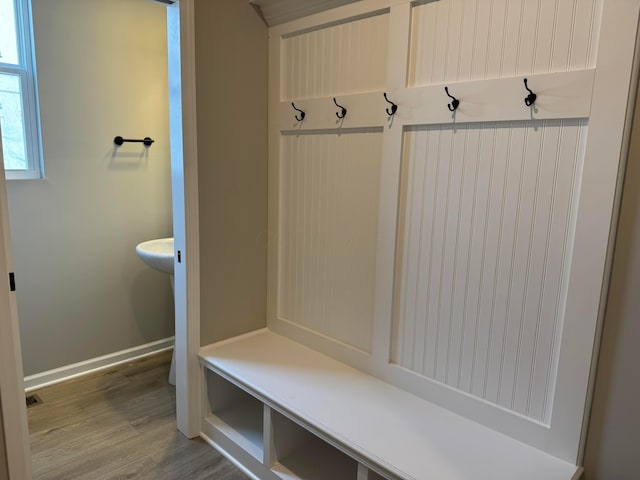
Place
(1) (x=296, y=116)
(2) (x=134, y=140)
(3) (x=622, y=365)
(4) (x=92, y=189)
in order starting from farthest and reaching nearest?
(2) (x=134, y=140)
(4) (x=92, y=189)
(1) (x=296, y=116)
(3) (x=622, y=365)

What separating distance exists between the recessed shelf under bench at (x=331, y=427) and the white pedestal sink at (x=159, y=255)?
562 millimetres

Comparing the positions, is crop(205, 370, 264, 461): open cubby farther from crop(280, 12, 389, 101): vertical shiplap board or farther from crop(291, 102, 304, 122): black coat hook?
crop(280, 12, 389, 101): vertical shiplap board

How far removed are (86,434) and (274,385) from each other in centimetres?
108

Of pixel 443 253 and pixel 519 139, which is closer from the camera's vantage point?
pixel 519 139

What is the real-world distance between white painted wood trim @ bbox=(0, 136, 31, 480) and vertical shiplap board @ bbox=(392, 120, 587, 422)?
1.40 metres

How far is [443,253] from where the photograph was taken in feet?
5.60

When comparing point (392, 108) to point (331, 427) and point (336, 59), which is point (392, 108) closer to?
point (336, 59)

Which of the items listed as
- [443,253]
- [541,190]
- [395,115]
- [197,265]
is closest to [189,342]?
[197,265]

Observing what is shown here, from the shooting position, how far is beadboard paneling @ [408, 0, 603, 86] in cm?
132

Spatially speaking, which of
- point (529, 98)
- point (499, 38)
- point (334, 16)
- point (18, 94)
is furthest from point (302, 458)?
point (18, 94)

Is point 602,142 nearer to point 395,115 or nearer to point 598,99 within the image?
point 598,99

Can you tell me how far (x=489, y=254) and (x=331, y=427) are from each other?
2.71 ft

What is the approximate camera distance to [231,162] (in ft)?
7.11

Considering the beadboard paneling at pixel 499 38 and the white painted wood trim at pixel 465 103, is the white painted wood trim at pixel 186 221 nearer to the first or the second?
the white painted wood trim at pixel 465 103
